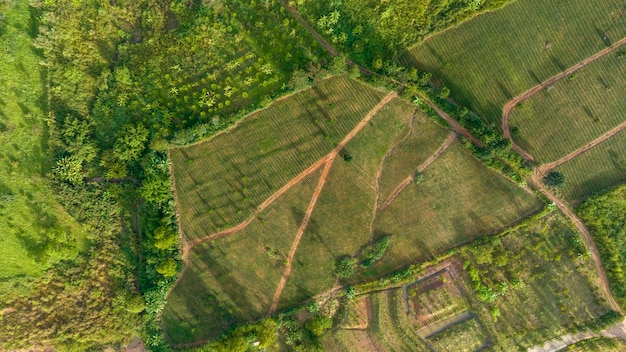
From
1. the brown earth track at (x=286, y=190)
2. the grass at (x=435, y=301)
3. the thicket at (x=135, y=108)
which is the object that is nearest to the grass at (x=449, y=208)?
the grass at (x=435, y=301)

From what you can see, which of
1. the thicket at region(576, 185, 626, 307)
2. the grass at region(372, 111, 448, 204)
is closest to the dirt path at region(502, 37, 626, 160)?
the grass at region(372, 111, 448, 204)

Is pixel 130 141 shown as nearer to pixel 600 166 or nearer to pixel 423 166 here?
pixel 423 166

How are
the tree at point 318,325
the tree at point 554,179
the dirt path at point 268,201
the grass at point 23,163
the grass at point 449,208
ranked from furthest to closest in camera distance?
the grass at point 23,163 < the dirt path at point 268,201 < the grass at point 449,208 < the tree at point 318,325 < the tree at point 554,179

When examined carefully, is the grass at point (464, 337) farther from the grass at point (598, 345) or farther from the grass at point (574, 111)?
the grass at point (574, 111)

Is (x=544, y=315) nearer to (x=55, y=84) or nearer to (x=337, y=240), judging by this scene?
(x=337, y=240)

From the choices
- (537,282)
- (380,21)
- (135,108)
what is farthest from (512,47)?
(135,108)

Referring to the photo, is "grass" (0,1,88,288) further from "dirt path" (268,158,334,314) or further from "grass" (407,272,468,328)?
"grass" (407,272,468,328)

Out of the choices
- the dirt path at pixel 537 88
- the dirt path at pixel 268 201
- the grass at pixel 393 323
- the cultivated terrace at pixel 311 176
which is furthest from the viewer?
the grass at pixel 393 323
